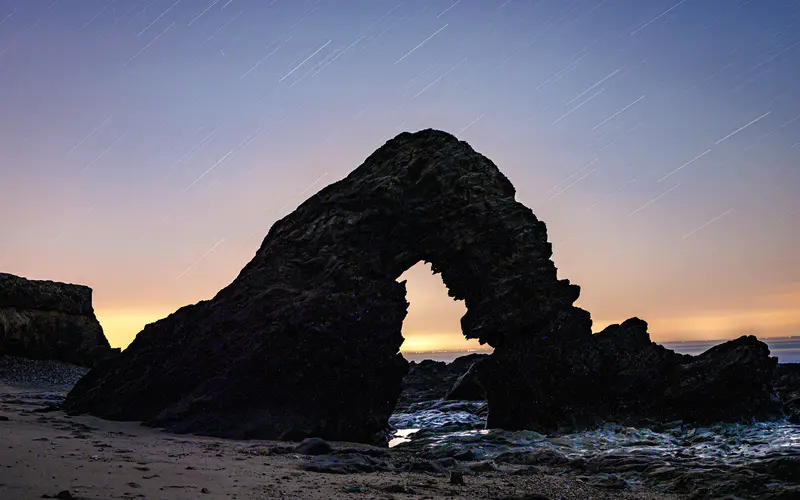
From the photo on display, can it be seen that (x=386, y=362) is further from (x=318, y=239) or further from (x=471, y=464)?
(x=471, y=464)

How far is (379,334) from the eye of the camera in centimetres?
1769

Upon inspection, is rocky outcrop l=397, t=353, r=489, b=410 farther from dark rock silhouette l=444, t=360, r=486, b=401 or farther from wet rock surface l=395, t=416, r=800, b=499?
wet rock surface l=395, t=416, r=800, b=499

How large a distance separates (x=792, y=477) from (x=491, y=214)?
10565mm

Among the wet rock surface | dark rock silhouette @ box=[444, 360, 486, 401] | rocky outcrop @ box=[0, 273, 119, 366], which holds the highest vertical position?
rocky outcrop @ box=[0, 273, 119, 366]

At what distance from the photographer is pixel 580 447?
16.2 meters

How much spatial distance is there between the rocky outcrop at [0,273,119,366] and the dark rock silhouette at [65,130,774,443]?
13998 millimetres

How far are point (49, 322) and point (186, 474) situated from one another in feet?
85.1

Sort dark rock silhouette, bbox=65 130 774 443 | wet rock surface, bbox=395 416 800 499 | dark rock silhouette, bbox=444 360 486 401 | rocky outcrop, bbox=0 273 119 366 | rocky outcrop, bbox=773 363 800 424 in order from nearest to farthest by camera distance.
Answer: wet rock surface, bbox=395 416 800 499 → dark rock silhouette, bbox=65 130 774 443 → rocky outcrop, bbox=773 363 800 424 → dark rock silhouette, bbox=444 360 486 401 → rocky outcrop, bbox=0 273 119 366

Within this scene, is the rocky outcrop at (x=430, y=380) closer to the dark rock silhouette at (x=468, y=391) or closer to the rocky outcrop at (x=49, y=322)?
the dark rock silhouette at (x=468, y=391)

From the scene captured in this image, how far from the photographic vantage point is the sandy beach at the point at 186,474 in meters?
7.33

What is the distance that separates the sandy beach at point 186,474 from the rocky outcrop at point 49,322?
17.1 m

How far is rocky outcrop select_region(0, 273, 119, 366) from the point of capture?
29.1m

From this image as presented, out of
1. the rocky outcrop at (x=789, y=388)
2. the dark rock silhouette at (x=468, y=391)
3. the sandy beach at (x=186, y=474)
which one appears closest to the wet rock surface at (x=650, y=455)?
the sandy beach at (x=186, y=474)

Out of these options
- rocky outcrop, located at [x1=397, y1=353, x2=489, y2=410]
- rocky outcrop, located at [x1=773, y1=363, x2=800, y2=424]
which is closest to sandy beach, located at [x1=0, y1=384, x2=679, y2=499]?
rocky outcrop, located at [x1=773, y1=363, x2=800, y2=424]
